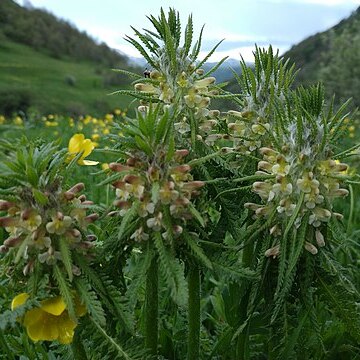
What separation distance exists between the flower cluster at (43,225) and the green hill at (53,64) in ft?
91.1

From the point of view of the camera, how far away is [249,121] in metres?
1.65

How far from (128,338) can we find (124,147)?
444 millimetres

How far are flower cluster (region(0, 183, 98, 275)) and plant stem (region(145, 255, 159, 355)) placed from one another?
0.63 ft

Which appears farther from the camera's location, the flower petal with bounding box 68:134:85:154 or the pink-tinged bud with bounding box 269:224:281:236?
the flower petal with bounding box 68:134:85:154

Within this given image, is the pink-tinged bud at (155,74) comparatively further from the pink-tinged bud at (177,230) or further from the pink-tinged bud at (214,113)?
the pink-tinged bud at (177,230)

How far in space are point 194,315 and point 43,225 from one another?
53 cm

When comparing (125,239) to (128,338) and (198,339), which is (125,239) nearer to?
(128,338)

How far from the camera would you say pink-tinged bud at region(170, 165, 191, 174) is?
4.12 ft

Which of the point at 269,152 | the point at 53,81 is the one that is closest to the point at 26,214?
the point at 269,152

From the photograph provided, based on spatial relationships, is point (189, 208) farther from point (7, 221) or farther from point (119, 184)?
point (7, 221)

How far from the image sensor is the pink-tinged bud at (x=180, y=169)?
4.12 feet

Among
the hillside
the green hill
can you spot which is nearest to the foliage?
the hillside

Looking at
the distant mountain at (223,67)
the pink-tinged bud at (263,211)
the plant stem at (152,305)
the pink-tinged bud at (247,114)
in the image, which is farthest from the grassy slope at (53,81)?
the pink-tinged bud at (263,211)

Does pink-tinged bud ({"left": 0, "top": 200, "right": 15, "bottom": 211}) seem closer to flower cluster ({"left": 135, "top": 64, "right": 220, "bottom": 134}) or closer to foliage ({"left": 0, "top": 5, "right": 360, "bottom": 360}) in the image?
foliage ({"left": 0, "top": 5, "right": 360, "bottom": 360})
